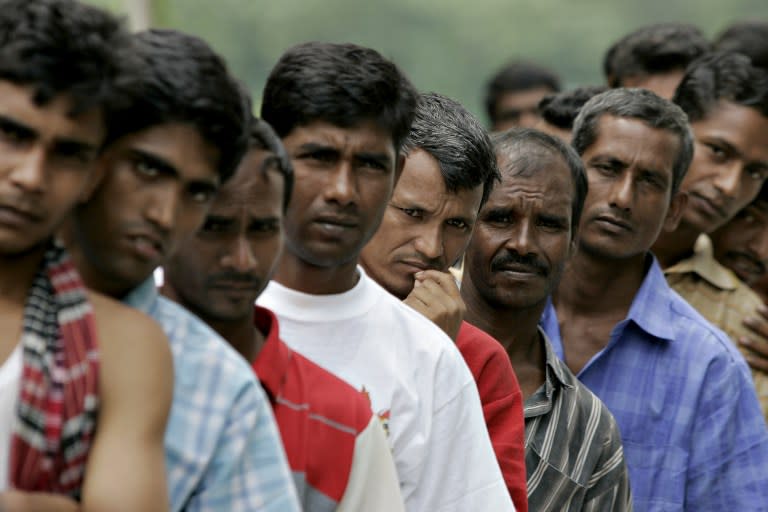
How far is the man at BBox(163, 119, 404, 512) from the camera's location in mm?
2578

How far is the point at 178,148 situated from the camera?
241 centimetres

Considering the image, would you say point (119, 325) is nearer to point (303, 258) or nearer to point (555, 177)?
point (303, 258)

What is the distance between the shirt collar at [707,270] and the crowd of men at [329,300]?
0.86 feet

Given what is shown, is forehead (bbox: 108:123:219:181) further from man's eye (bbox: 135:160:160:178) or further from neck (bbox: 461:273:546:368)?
neck (bbox: 461:273:546:368)

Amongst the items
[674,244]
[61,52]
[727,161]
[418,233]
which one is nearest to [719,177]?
[727,161]

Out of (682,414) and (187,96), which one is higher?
(187,96)

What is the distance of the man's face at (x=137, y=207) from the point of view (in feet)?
7.77

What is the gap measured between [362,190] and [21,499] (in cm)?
110

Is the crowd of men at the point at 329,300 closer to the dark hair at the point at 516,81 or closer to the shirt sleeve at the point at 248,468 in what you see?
the shirt sleeve at the point at 248,468

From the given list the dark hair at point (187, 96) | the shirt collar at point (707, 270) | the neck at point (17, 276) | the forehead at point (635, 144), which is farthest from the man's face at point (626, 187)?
the neck at point (17, 276)

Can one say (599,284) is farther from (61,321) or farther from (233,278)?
(61,321)

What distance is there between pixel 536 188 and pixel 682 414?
0.77 meters

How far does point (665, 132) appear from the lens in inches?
174

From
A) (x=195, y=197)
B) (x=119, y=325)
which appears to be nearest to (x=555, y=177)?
(x=195, y=197)
